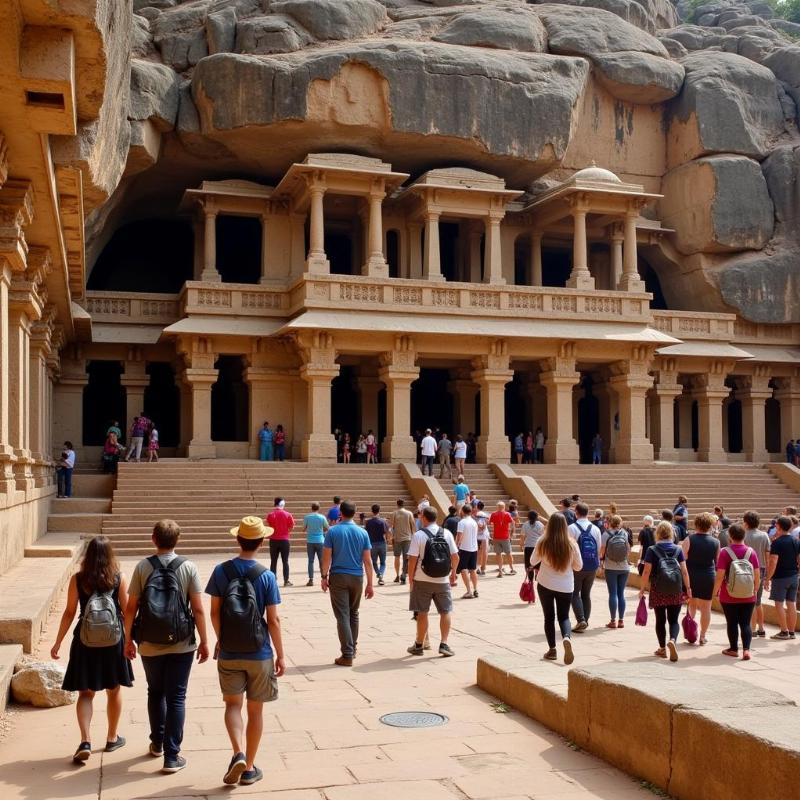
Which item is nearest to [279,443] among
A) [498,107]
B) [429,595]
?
[498,107]

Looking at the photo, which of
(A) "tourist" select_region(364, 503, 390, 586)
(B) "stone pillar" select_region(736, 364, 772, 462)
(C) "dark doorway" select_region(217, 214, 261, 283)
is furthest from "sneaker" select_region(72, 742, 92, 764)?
(B) "stone pillar" select_region(736, 364, 772, 462)

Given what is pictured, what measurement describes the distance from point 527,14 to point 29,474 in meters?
22.5

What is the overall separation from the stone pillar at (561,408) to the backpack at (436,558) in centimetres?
1891

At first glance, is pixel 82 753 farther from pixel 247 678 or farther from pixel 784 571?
pixel 784 571

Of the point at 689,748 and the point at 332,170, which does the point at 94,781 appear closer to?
the point at 689,748

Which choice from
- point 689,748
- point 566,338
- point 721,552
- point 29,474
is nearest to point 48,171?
point 29,474

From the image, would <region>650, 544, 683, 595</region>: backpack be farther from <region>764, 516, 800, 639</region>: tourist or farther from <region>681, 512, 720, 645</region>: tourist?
<region>764, 516, 800, 639</region>: tourist

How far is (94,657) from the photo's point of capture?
641cm

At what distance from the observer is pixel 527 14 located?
3153 centimetres

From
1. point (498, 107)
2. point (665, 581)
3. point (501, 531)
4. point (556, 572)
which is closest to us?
point (556, 572)

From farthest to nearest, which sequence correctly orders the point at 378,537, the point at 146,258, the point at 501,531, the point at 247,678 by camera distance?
the point at 146,258, the point at 501,531, the point at 378,537, the point at 247,678

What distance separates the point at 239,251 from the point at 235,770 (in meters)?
31.6

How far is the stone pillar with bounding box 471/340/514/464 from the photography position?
Answer: 27.9 metres

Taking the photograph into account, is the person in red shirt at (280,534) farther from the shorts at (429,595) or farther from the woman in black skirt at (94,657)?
the woman in black skirt at (94,657)
